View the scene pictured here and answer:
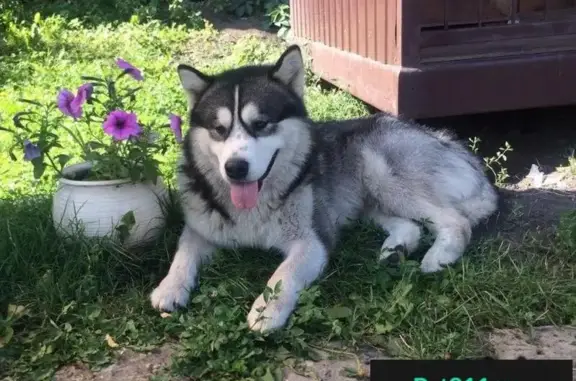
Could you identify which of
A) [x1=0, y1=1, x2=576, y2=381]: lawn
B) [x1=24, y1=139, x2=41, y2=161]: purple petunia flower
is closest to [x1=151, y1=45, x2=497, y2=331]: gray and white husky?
[x1=0, y1=1, x2=576, y2=381]: lawn

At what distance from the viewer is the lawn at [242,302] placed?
2703 mm

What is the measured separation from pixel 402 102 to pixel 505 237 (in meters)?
1.74

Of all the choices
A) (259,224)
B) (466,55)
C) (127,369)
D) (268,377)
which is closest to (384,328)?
(268,377)

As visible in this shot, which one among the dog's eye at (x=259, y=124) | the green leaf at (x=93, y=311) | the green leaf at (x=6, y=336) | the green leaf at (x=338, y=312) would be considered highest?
the dog's eye at (x=259, y=124)

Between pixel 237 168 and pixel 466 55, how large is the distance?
10.5 ft

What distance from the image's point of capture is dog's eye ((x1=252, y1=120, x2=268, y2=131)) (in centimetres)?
321

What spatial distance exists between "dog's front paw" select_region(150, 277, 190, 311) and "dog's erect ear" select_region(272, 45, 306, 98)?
121 cm

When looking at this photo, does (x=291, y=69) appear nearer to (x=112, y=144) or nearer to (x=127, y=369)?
(x=112, y=144)

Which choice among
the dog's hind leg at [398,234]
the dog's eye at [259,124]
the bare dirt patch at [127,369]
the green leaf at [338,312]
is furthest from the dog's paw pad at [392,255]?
the bare dirt patch at [127,369]

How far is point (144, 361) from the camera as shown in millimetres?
2719

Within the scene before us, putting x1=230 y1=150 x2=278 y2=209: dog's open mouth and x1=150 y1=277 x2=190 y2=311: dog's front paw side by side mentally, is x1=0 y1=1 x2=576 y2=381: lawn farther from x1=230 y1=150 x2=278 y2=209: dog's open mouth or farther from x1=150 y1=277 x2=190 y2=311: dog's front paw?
x1=230 y1=150 x2=278 y2=209: dog's open mouth

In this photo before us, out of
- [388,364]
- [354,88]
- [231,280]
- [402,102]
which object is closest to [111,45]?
[354,88]

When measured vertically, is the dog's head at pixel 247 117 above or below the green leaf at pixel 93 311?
above

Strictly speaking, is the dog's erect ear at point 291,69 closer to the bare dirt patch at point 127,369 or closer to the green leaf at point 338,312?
the green leaf at point 338,312
